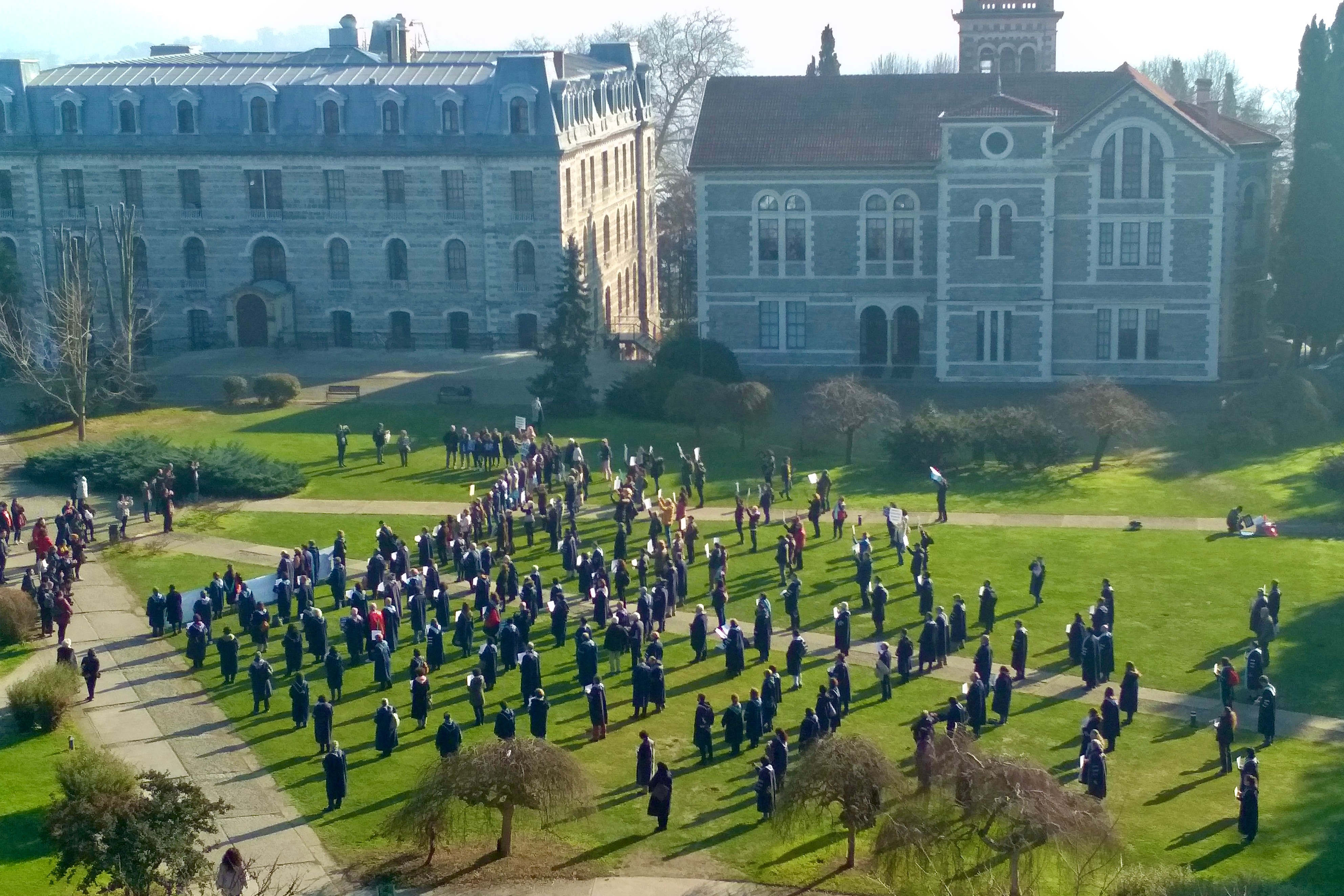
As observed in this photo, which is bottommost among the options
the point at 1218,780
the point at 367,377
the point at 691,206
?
the point at 1218,780

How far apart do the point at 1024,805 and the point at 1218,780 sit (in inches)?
297

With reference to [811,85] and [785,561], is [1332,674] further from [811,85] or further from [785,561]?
[811,85]

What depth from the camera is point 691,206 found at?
90.3 metres

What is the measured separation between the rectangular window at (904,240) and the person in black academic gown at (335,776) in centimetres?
3931

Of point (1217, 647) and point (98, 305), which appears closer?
point (1217, 647)

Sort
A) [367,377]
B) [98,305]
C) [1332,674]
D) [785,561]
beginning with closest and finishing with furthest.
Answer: [1332,674]
[785,561]
[367,377]
[98,305]

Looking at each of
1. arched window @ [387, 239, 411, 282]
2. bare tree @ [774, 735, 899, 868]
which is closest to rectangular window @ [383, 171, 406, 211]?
arched window @ [387, 239, 411, 282]

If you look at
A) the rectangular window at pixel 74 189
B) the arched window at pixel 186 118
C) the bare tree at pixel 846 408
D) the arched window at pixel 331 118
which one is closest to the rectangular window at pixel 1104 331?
the bare tree at pixel 846 408

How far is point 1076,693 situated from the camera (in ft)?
108

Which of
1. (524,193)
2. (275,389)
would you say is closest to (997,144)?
(524,193)

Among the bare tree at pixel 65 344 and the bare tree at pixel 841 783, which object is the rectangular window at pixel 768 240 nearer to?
the bare tree at pixel 65 344

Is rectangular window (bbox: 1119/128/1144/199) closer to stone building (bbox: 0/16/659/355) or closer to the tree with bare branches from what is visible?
stone building (bbox: 0/16/659/355)

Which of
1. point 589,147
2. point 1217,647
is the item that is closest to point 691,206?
point 589,147

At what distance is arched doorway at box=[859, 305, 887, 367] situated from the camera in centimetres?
6366
